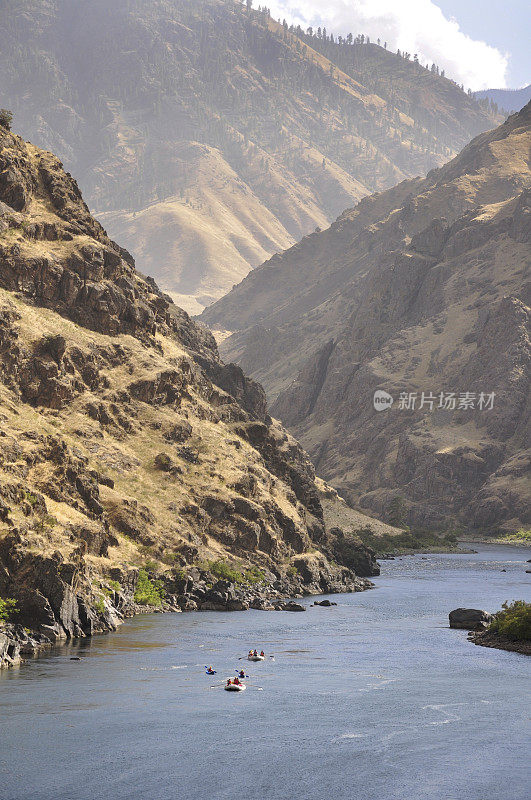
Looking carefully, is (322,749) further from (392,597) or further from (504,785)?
(392,597)

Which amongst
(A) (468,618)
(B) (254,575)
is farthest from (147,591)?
(A) (468,618)

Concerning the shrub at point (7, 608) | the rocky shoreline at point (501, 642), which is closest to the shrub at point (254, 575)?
the rocky shoreline at point (501, 642)

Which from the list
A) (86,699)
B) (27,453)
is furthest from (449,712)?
(27,453)

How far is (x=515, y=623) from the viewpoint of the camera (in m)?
128

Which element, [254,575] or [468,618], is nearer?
[468,618]

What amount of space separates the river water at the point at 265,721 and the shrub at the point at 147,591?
993 cm

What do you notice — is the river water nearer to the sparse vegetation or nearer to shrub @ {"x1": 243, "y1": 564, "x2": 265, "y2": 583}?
the sparse vegetation

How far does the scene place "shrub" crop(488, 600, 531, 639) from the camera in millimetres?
126375

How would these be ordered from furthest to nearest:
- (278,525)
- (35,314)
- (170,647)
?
1. (278,525)
2. (35,314)
3. (170,647)

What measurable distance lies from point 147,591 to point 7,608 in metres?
37.5

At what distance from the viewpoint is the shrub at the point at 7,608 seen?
104 m

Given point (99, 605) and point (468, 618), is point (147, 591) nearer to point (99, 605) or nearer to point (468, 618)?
point (99, 605)

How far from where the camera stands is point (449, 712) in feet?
300

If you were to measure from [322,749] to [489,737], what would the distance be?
13.9 meters
